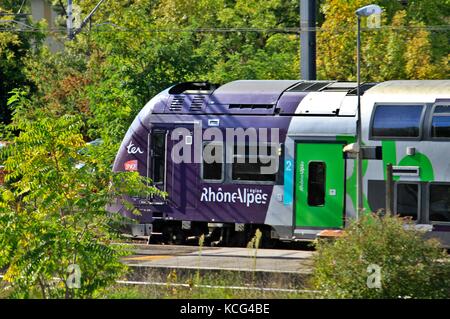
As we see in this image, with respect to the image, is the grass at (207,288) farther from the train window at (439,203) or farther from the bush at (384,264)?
the train window at (439,203)

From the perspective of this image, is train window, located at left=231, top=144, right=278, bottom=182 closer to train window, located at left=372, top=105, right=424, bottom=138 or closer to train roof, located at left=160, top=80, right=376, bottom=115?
train roof, located at left=160, top=80, right=376, bottom=115

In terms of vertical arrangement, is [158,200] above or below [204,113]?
below

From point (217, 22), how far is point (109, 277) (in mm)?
29975

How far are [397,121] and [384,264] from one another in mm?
9352

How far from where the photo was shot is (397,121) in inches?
882

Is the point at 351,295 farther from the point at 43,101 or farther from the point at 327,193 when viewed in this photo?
the point at 43,101

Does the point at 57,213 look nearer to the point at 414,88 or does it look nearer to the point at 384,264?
the point at 384,264

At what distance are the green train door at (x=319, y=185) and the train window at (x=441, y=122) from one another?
1.96m

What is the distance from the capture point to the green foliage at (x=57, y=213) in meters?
14.4

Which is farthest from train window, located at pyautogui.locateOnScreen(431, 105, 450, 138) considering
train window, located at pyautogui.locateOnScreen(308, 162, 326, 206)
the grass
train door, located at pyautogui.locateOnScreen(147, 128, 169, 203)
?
the grass

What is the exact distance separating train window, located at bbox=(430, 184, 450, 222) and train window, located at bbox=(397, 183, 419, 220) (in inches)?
12.5

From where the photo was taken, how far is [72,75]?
42969mm
